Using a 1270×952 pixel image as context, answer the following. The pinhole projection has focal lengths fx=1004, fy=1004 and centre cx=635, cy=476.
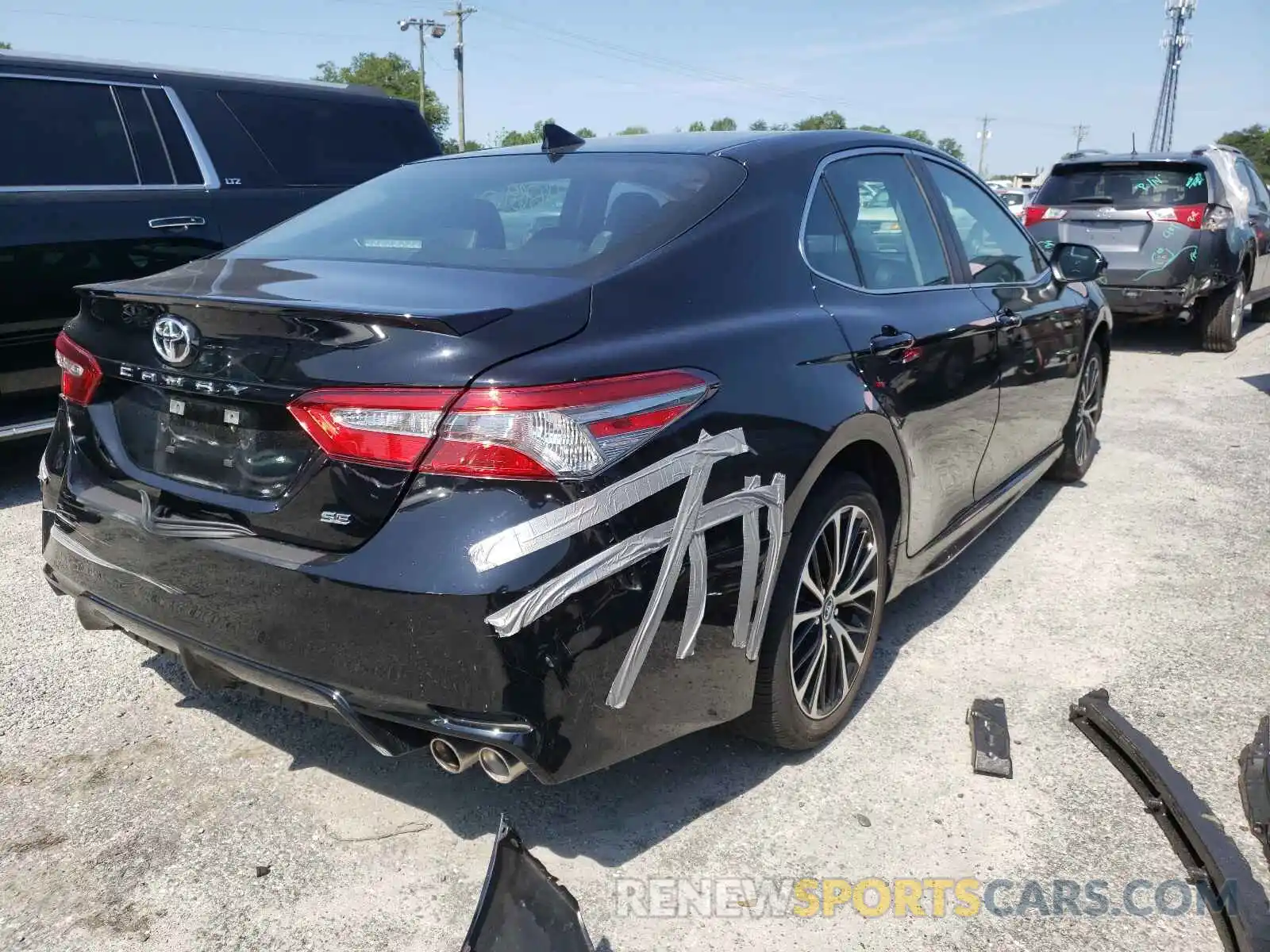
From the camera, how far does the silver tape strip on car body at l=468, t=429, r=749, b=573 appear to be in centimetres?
185

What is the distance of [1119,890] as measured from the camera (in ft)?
7.48

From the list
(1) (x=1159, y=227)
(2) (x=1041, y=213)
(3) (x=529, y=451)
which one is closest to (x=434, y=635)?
(3) (x=529, y=451)

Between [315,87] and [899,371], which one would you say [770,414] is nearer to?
[899,371]

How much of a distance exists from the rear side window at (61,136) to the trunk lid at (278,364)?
9.60 ft

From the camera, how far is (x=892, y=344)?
2.86m

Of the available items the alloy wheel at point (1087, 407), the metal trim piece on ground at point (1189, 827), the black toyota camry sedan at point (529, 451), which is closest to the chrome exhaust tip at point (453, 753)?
the black toyota camry sedan at point (529, 451)

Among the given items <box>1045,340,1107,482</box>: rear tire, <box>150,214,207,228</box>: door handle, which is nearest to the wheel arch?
<box>1045,340,1107,482</box>: rear tire

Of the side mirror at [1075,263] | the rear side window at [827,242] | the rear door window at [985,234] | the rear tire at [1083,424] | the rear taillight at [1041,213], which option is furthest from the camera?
the rear taillight at [1041,213]

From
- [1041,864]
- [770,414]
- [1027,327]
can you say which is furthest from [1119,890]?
[1027,327]

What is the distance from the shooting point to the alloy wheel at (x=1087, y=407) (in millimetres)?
5098

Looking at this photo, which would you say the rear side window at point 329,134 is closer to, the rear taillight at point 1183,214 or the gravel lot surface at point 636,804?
Answer: the gravel lot surface at point 636,804

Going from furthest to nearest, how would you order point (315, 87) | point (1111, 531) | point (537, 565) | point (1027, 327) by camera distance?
point (315, 87) < point (1111, 531) < point (1027, 327) < point (537, 565)

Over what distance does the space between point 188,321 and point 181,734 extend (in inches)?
52.0

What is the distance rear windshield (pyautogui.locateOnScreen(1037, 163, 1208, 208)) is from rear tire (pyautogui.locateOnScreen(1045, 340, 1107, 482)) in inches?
172
